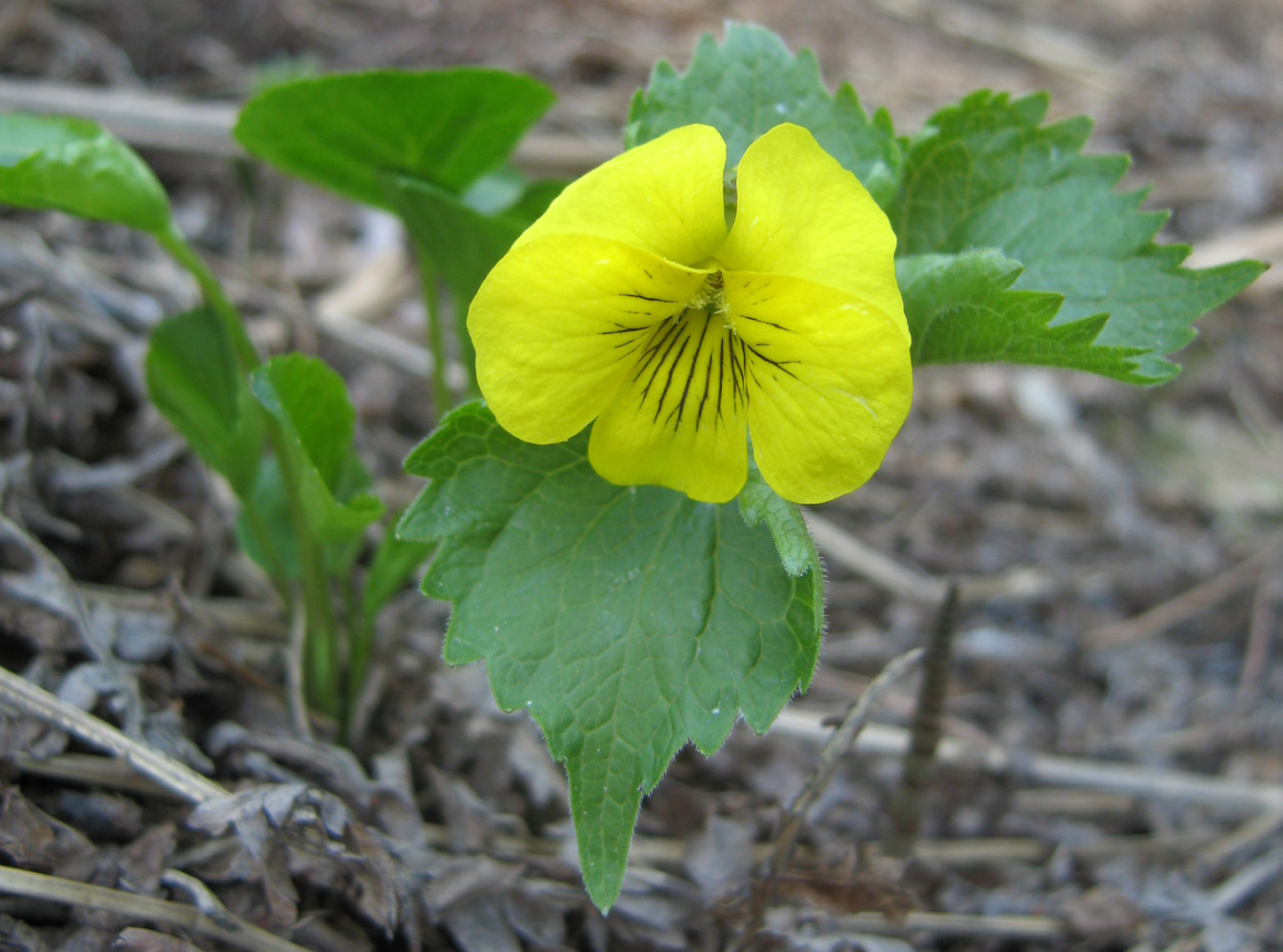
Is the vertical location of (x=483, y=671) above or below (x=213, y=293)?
below

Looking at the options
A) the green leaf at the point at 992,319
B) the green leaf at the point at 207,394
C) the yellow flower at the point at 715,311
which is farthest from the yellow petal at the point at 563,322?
the green leaf at the point at 207,394

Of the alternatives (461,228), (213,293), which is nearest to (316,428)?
(213,293)

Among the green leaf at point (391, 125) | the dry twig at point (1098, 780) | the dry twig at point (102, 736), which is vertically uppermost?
the green leaf at point (391, 125)

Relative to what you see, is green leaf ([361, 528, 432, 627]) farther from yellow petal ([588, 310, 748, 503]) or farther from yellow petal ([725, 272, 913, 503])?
yellow petal ([725, 272, 913, 503])

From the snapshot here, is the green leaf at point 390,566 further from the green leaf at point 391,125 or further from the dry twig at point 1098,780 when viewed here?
the dry twig at point 1098,780

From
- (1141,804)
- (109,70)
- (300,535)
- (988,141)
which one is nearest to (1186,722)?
(1141,804)

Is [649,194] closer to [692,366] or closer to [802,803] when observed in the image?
[692,366]
